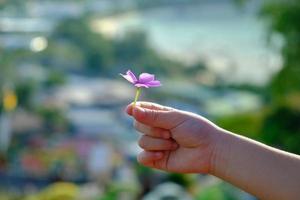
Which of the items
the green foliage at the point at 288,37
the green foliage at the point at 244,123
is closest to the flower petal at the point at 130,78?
the green foliage at the point at 288,37

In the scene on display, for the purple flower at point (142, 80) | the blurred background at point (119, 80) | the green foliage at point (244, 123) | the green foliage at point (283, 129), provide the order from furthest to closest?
the green foliage at point (244, 123), the blurred background at point (119, 80), the green foliage at point (283, 129), the purple flower at point (142, 80)

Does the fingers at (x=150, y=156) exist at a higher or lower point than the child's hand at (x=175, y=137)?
lower

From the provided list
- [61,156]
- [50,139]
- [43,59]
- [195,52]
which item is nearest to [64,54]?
[43,59]

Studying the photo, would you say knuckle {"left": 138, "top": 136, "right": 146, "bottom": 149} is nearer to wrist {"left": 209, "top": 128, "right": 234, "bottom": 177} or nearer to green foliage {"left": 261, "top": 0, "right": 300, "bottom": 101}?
wrist {"left": 209, "top": 128, "right": 234, "bottom": 177}

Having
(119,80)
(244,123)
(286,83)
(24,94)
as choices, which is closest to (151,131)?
(286,83)

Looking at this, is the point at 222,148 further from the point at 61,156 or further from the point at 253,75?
the point at 253,75

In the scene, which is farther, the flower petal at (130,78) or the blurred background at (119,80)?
the blurred background at (119,80)

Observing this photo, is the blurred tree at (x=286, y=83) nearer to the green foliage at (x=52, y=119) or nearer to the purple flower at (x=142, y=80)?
the purple flower at (x=142, y=80)

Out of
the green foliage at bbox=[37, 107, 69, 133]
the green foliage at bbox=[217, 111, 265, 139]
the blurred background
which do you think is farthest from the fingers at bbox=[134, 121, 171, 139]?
the green foliage at bbox=[37, 107, 69, 133]
